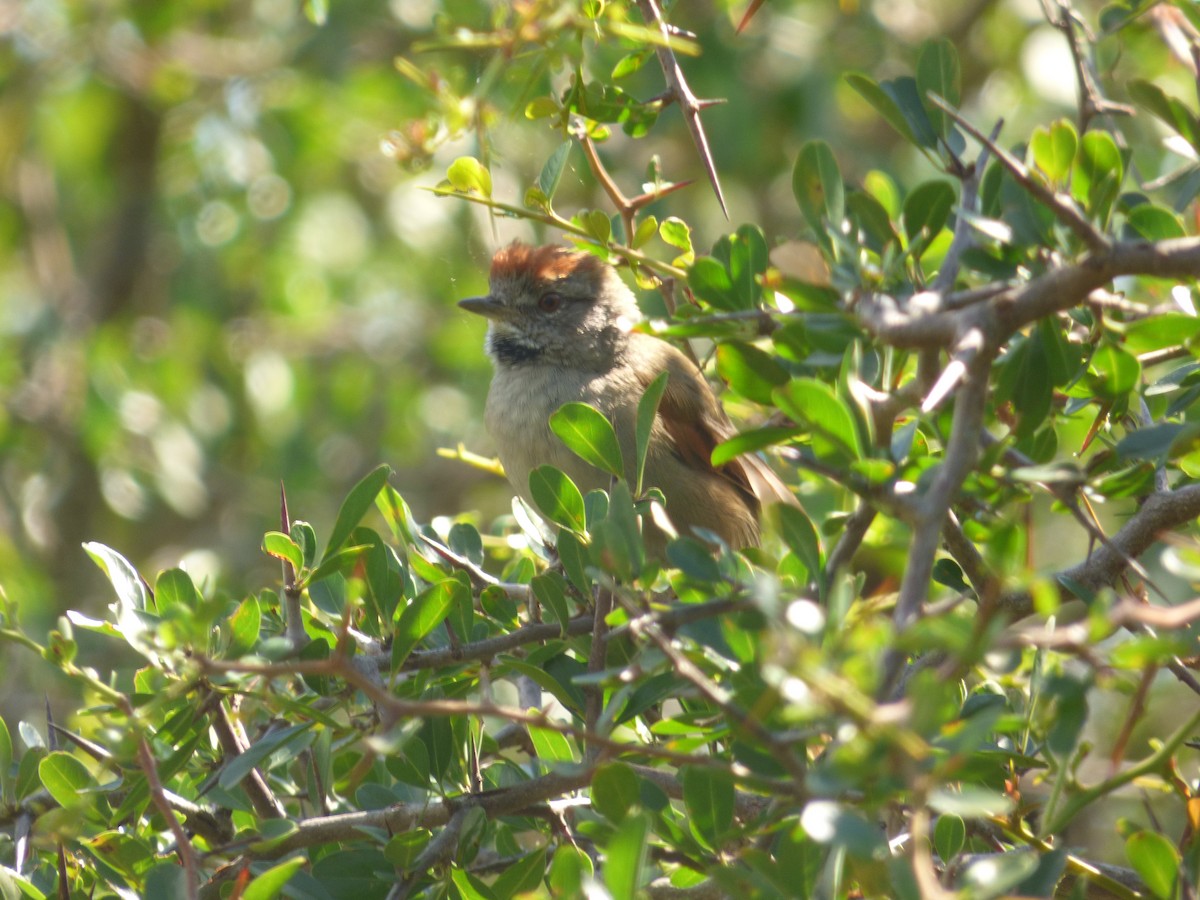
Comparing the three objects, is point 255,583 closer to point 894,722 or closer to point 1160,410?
point 1160,410

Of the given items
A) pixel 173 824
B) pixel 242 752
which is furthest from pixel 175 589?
pixel 173 824

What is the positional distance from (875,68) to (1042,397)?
548 centimetres

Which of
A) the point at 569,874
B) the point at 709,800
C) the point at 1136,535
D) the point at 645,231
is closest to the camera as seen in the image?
the point at 569,874

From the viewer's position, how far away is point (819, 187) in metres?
2.44

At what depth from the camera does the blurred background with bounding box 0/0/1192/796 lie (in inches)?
276

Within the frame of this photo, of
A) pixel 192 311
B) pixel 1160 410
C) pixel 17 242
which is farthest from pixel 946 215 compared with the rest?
pixel 17 242

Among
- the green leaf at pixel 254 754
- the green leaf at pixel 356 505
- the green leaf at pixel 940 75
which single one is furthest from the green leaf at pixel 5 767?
the green leaf at pixel 940 75

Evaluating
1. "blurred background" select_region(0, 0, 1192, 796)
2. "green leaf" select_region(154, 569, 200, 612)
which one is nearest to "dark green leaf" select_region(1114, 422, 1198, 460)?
"green leaf" select_region(154, 569, 200, 612)

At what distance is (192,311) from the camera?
7980 millimetres

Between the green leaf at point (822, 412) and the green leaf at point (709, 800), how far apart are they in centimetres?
59

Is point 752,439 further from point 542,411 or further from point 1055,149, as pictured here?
point 542,411

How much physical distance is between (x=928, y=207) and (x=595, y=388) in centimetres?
249

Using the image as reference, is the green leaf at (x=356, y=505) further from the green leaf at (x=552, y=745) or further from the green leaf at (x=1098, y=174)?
the green leaf at (x=1098, y=174)

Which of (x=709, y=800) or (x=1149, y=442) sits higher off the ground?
(x=1149, y=442)
